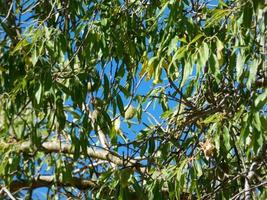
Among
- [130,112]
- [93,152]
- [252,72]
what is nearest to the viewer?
[252,72]

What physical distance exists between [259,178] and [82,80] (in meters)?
0.81

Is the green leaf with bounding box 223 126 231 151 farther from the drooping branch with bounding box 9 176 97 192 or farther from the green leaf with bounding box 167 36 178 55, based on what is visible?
the drooping branch with bounding box 9 176 97 192

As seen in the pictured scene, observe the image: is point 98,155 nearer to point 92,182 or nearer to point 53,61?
point 92,182

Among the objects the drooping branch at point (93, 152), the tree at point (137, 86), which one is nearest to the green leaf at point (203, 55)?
the tree at point (137, 86)

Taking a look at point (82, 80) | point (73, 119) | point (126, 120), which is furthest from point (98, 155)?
point (82, 80)

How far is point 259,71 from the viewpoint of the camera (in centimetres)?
325

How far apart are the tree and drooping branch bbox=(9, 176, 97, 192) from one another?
4cm

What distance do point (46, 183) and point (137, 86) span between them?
2.26ft

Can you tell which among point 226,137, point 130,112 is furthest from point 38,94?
point 130,112

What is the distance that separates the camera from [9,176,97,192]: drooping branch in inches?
163

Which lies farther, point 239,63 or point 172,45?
point 172,45

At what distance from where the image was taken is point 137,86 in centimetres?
398

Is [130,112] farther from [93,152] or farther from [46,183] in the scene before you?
[46,183]

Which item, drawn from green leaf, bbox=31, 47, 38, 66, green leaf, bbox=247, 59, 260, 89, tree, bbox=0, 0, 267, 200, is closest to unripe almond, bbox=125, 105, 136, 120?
tree, bbox=0, 0, 267, 200
